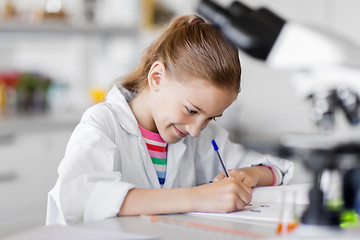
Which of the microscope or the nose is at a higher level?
the microscope

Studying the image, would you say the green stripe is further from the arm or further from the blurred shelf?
Result: the blurred shelf

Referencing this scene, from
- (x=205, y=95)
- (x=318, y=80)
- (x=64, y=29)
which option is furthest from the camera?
(x=64, y=29)

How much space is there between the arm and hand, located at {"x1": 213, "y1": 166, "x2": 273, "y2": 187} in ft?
0.64

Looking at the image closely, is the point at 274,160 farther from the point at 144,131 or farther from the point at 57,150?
the point at 57,150

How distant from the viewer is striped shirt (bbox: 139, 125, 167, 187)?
137 centimetres

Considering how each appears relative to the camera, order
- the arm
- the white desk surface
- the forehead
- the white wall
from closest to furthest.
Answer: the white desk surface < the arm < the forehead < the white wall

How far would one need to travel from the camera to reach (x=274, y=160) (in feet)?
4.72

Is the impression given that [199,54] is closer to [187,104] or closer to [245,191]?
[187,104]

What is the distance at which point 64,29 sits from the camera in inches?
128

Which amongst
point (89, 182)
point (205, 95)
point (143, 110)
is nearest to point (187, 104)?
point (205, 95)

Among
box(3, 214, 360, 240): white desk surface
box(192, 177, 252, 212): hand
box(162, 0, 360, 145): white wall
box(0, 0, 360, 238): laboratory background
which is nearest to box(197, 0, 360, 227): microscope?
box(3, 214, 360, 240): white desk surface

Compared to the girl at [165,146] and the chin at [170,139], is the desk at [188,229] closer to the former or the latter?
the girl at [165,146]

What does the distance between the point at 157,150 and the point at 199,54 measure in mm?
292

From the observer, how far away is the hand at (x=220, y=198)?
1.02m
